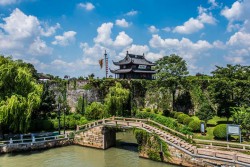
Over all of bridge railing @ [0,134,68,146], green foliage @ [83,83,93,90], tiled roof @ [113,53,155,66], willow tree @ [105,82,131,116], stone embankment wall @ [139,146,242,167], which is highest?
tiled roof @ [113,53,155,66]

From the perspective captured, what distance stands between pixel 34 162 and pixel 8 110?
17.4 feet

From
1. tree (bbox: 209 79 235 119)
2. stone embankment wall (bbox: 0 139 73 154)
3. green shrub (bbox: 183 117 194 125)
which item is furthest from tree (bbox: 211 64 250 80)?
stone embankment wall (bbox: 0 139 73 154)

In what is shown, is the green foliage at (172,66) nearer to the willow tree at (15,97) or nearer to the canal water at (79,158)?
the canal water at (79,158)

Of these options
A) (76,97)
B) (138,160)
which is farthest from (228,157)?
(76,97)

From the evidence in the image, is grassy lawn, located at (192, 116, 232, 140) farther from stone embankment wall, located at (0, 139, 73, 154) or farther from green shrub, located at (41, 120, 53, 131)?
green shrub, located at (41, 120, 53, 131)

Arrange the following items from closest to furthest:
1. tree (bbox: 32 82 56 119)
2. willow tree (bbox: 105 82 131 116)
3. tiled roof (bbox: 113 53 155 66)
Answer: willow tree (bbox: 105 82 131 116) < tree (bbox: 32 82 56 119) < tiled roof (bbox: 113 53 155 66)

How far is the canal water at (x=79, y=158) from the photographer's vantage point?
65.4 feet

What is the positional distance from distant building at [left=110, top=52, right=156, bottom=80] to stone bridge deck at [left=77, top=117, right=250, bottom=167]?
63.6ft

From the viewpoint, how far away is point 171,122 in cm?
2548

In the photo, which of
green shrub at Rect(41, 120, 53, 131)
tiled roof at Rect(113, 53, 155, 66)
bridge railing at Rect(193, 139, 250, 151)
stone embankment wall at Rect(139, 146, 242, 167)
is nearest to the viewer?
stone embankment wall at Rect(139, 146, 242, 167)

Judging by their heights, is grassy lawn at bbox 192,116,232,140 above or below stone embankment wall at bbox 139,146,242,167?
above

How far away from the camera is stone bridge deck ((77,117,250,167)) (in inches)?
625

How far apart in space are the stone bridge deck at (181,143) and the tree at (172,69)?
10679 millimetres

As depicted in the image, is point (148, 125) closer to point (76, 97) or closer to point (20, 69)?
point (20, 69)
